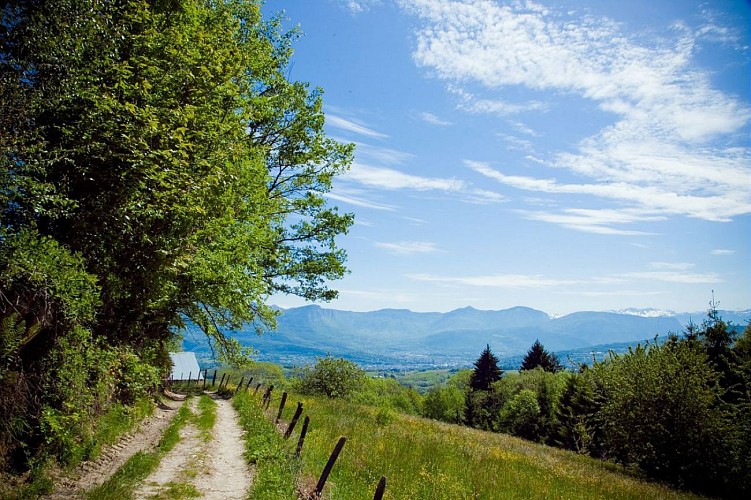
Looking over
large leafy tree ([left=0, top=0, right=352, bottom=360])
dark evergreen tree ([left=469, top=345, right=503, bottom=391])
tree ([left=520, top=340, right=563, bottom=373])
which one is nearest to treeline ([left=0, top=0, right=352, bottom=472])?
large leafy tree ([left=0, top=0, right=352, bottom=360])

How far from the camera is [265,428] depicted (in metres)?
16.5

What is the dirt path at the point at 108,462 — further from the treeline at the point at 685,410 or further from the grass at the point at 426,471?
the treeline at the point at 685,410

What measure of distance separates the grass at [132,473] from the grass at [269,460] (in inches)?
103

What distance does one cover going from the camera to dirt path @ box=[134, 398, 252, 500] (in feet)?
32.1

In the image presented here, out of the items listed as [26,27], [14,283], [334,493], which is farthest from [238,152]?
[334,493]

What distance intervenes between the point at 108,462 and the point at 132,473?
1584 mm

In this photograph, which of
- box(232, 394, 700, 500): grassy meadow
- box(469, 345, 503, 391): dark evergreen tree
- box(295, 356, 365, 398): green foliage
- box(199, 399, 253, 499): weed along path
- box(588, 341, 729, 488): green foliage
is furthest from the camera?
box(469, 345, 503, 391): dark evergreen tree

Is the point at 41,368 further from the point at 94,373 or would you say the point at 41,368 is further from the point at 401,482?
the point at 401,482

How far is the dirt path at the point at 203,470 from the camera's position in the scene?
9.77m

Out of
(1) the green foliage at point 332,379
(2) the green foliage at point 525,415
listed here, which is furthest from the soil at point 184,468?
(2) the green foliage at point 525,415

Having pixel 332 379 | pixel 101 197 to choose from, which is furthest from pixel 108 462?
pixel 332 379

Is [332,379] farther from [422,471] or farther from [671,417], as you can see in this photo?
[422,471]

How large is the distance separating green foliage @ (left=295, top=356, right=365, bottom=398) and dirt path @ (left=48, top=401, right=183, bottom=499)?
30.2 metres

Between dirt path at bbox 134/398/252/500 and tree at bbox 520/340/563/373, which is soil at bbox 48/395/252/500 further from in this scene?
tree at bbox 520/340/563/373
